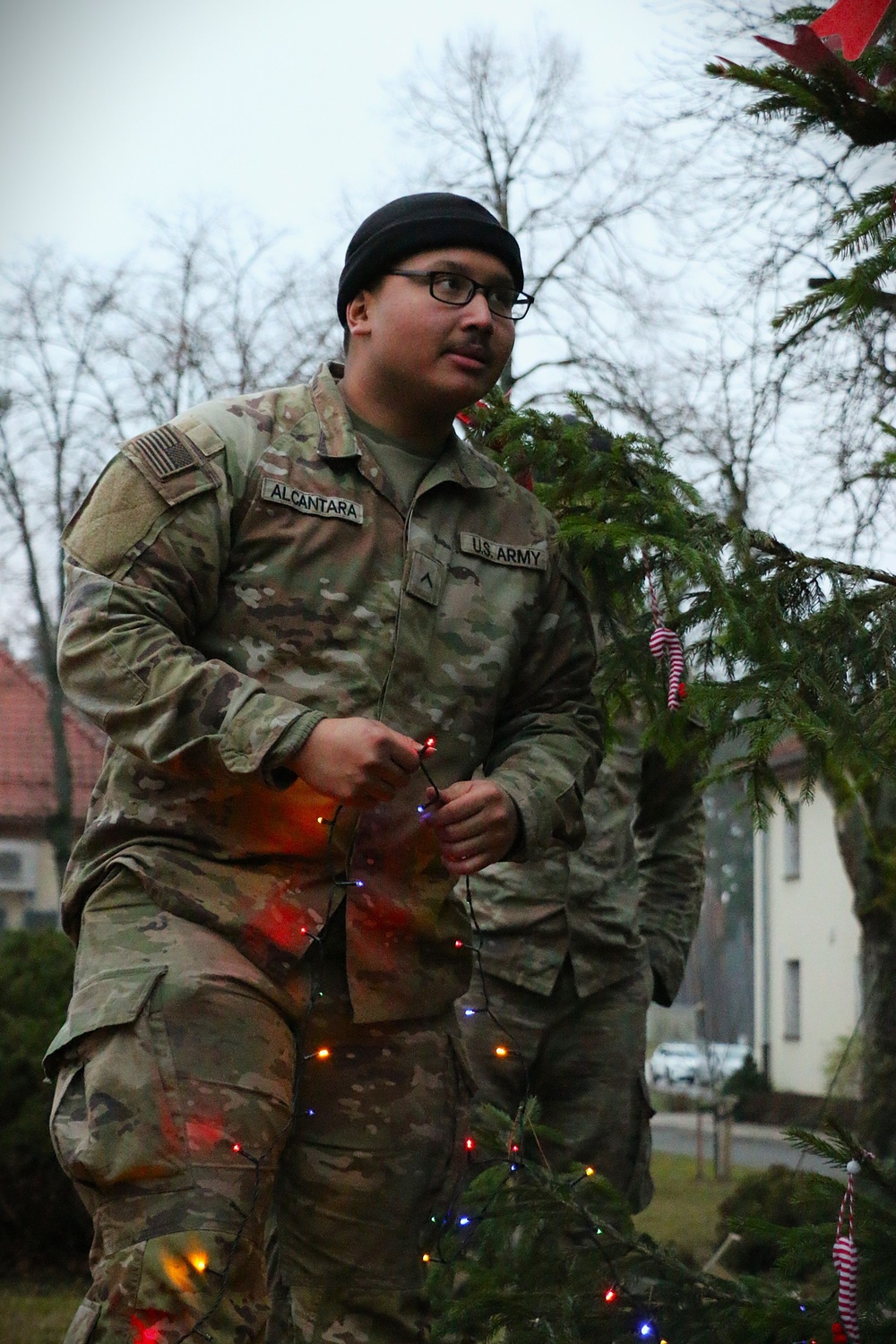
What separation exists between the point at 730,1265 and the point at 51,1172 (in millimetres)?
3625

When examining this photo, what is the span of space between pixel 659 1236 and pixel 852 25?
28.2ft

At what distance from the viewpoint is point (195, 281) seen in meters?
16.6

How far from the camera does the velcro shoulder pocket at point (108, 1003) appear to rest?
9.71 ft

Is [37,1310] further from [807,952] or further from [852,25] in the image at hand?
[807,952]

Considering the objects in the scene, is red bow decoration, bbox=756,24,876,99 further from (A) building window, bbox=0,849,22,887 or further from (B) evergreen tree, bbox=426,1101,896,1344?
(A) building window, bbox=0,849,22,887

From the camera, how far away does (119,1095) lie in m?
2.92

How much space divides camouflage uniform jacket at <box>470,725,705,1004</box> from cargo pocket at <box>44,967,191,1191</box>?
8.32ft

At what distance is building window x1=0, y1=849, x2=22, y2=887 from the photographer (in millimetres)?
34250

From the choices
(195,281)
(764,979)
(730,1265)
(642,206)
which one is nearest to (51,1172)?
(730,1265)

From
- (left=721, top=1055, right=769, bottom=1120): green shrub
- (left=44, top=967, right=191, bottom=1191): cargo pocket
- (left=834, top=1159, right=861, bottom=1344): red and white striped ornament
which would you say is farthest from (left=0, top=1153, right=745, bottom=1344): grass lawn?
(left=721, top=1055, right=769, bottom=1120): green shrub

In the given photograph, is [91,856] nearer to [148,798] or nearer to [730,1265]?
[148,798]

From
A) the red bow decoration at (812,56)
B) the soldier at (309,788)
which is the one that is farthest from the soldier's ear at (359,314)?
the red bow decoration at (812,56)

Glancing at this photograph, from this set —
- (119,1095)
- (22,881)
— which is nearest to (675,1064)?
(22,881)

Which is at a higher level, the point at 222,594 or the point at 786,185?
the point at 786,185
